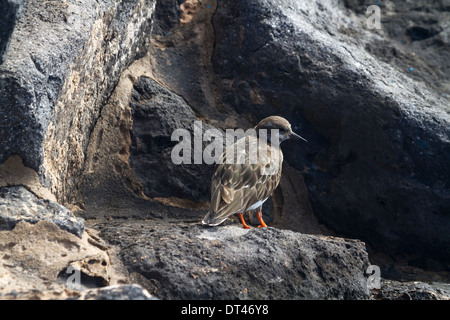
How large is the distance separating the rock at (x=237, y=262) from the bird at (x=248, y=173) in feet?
1.61

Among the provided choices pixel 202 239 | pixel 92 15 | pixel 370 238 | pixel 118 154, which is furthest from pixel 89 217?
pixel 370 238

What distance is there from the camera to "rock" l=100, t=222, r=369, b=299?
4578 millimetres

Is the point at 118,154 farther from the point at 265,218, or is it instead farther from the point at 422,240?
the point at 422,240

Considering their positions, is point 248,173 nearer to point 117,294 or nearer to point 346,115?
point 346,115

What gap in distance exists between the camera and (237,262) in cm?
483

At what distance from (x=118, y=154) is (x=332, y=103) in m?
2.72

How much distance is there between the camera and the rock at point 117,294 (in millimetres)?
3765

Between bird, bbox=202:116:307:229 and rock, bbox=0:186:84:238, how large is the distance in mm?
1388

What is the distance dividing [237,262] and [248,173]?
167cm

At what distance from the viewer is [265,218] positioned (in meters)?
7.42

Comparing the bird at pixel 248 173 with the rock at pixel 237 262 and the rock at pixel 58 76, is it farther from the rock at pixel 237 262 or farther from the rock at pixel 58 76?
the rock at pixel 58 76

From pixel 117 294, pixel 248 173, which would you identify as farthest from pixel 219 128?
pixel 117 294

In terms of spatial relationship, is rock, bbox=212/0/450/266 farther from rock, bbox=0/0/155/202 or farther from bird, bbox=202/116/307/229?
rock, bbox=0/0/155/202

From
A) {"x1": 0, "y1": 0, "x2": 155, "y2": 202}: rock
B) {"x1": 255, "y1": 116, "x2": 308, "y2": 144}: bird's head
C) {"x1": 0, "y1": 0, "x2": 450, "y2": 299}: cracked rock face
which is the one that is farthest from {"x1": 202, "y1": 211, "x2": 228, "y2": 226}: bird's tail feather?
{"x1": 255, "y1": 116, "x2": 308, "y2": 144}: bird's head
